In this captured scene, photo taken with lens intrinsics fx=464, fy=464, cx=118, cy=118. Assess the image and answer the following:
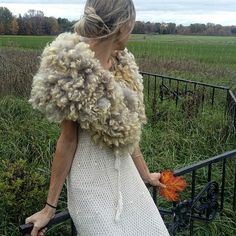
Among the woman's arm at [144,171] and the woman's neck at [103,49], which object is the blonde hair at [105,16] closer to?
the woman's neck at [103,49]

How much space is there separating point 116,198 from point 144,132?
3811mm

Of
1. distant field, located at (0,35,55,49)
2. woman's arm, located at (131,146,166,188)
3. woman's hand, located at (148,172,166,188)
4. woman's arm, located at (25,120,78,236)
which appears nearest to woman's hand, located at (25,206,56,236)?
woman's arm, located at (25,120,78,236)

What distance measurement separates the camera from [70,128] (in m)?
1.69

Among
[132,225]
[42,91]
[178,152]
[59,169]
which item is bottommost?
[178,152]

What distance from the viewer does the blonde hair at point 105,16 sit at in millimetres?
1636

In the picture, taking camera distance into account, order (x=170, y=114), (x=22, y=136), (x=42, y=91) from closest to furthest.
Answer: (x=42, y=91), (x=22, y=136), (x=170, y=114)

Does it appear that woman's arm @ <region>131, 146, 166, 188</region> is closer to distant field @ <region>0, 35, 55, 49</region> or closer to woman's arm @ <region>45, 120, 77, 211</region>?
woman's arm @ <region>45, 120, 77, 211</region>

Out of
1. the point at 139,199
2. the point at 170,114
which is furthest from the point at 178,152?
the point at 139,199

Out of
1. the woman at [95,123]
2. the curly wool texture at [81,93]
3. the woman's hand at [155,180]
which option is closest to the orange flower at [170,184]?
the woman's hand at [155,180]

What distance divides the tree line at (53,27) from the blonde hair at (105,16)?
0.22m

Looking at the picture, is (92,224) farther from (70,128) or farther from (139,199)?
(70,128)

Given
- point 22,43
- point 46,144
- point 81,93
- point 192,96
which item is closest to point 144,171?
point 81,93

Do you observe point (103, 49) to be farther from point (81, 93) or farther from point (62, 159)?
point (62, 159)

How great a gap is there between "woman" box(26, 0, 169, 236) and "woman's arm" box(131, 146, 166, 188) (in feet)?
0.76
